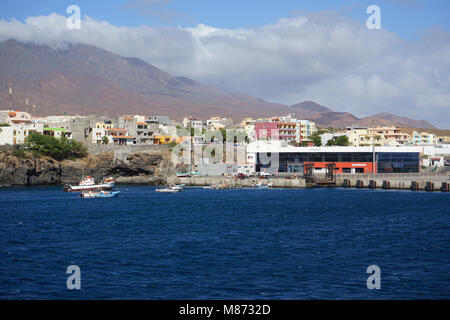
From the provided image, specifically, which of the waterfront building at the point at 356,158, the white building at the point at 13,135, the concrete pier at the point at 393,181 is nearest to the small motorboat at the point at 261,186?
the concrete pier at the point at 393,181

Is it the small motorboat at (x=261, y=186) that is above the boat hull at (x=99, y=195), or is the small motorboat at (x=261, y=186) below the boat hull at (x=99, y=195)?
above

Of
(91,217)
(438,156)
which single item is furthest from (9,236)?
(438,156)

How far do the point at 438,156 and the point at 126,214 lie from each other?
355ft

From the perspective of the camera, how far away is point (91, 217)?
5488 centimetres

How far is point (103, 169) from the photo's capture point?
119 m

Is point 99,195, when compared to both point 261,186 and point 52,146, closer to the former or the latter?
point 261,186

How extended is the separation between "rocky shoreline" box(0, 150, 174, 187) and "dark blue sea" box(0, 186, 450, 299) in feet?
164

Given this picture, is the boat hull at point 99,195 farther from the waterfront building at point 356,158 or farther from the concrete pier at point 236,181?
the waterfront building at point 356,158

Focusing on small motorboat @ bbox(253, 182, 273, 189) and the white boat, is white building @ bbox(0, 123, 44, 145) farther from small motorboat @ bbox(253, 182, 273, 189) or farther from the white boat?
small motorboat @ bbox(253, 182, 273, 189)

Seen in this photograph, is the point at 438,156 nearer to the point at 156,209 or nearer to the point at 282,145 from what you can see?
the point at 282,145

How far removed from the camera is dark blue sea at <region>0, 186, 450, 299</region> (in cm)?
2514

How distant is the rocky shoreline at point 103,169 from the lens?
4375 inches

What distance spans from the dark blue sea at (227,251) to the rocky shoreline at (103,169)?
50.0 metres

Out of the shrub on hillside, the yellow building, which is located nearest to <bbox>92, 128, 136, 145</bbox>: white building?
the yellow building
